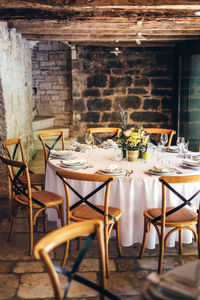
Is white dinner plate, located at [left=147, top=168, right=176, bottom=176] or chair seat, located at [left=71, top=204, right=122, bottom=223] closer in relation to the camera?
chair seat, located at [left=71, top=204, right=122, bottom=223]

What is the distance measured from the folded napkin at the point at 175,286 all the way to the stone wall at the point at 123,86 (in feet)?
20.6

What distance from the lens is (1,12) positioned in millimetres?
4027

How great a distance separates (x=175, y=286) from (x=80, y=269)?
172 cm

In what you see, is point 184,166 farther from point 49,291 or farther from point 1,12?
point 1,12

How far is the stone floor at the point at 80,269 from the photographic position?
2.49m

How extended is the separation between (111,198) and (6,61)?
2.85 metres

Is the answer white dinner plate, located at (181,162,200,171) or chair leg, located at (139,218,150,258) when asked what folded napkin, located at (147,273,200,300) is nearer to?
chair leg, located at (139,218,150,258)

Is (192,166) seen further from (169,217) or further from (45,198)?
(45,198)

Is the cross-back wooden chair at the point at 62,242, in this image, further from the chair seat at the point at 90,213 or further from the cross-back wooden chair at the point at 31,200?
the cross-back wooden chair at the point at 31,200

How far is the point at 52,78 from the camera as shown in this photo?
8820mm

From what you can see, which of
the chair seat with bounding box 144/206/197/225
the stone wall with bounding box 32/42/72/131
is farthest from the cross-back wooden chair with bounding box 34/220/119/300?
the stone wall with bounding box 32/42/72/131

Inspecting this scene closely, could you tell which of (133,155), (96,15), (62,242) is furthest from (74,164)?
(96,15)

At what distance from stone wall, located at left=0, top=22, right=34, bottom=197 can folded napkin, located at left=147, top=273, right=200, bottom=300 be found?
3.72m

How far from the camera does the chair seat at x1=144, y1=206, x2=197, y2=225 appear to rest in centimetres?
275
